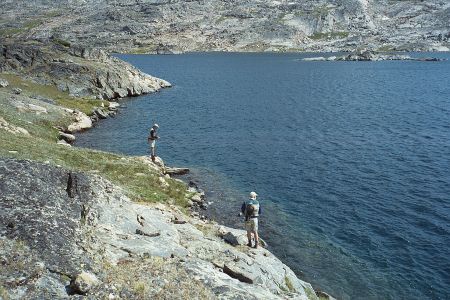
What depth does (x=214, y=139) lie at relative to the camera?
228ft

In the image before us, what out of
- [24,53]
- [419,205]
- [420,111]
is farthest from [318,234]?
[24,53]

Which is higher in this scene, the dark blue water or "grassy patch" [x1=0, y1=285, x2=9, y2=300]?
"grassy patch" [x1=0, y1=285, x2=9, y2=300]

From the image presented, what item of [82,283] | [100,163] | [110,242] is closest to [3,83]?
[100,163]

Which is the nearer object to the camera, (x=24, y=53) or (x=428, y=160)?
(x=428, y=160)

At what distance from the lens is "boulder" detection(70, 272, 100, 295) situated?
669 inches

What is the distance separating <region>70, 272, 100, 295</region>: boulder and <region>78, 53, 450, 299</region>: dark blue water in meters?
18.1

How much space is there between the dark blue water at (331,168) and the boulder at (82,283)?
59.3 ft

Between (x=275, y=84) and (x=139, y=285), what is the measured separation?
425 feet

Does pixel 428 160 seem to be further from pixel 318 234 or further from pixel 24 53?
pixel 24 53

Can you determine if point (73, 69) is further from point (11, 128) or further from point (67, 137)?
point (11, 128)

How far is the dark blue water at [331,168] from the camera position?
33.3 m

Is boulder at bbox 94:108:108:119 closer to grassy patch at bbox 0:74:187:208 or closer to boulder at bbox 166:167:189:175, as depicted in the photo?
grassy patch at bbox 0:74:187:208

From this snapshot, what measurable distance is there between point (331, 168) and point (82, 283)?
137 feet

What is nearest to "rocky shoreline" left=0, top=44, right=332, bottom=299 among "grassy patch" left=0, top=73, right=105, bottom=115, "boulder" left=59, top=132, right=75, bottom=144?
"boulder" left=59, top=132, right=75, bottom=144
